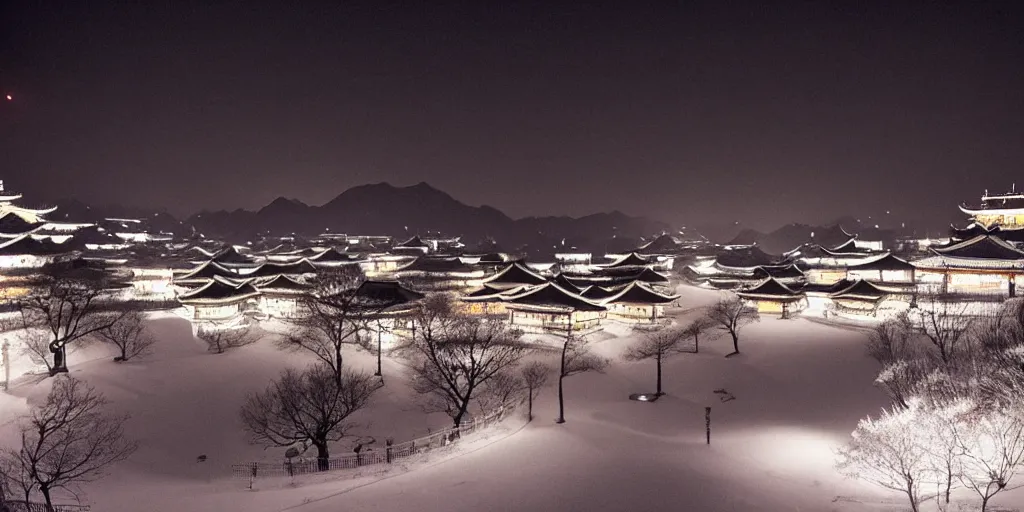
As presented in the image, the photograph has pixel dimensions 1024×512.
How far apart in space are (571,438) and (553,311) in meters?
18.4

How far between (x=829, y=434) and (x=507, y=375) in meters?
14.2

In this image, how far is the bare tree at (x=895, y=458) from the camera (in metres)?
14.6

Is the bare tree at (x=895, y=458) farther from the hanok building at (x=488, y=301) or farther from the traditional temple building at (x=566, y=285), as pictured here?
the hanok building at (x=488, y=301)

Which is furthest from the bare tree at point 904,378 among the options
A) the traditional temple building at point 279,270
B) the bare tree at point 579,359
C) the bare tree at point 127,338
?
the traditional temple building at point 279,270

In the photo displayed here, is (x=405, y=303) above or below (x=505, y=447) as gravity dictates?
above

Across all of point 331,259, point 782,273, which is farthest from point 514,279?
point 331,259

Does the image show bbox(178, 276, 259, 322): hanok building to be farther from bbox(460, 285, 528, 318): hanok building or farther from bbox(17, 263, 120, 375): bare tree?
Answer: bbox(460, 285, 528, 318): hanok building

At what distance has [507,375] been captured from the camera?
2927cm

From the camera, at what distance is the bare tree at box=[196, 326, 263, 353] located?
32281mm

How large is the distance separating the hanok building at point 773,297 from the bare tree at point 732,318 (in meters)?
3.07

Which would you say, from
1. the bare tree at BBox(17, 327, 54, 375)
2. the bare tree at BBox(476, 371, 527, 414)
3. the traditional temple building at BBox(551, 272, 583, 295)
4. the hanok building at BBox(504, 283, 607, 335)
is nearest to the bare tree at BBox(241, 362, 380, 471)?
the bare tree at BBox(476, 371, 527, 414)

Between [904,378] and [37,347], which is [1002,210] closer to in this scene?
Result: [904,378]

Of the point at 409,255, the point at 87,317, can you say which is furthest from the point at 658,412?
the point at 409,255

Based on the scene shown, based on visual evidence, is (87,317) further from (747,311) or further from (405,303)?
(747,311)
